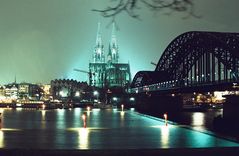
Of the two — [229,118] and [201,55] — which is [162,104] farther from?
[229,118]

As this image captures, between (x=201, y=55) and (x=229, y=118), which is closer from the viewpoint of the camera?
(x=229, y=118)

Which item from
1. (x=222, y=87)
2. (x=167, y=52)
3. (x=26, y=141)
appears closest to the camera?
(x=26, y=141)

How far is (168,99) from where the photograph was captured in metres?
124

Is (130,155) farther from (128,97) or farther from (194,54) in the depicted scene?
(128,97)

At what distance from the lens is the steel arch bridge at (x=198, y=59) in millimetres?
108500

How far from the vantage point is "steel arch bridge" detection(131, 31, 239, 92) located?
108 metres

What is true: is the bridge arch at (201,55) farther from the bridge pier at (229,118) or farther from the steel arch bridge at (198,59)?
the bridge pier at (229,118)

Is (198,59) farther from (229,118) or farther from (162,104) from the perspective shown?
(229,118)

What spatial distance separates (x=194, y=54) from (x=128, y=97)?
5402 centimetres

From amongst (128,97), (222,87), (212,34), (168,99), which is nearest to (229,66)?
(212,34)

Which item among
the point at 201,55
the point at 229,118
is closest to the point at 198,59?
the point at 201,55

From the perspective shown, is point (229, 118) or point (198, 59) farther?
point (198, 59)

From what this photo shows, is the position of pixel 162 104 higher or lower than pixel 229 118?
higher

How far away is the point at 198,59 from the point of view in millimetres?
132500
